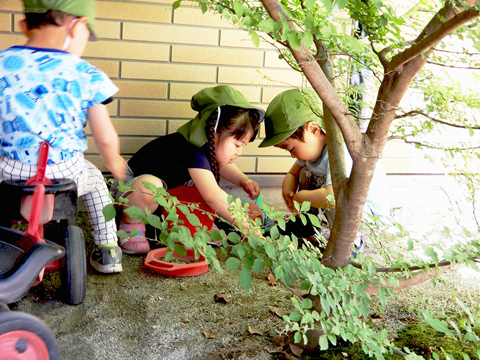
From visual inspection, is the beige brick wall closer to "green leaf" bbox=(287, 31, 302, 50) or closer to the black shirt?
the black shirt

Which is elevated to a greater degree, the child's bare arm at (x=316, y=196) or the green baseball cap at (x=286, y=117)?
the green baseball cap at (x=286, y=117)

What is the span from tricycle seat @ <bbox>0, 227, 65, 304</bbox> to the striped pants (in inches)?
14.6

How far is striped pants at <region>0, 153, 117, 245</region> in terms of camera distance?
7.66 ft

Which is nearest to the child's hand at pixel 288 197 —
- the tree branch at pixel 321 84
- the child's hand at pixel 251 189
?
the child's hand at pixel 251 189

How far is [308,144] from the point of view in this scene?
3.49 m

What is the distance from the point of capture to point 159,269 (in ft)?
9.85

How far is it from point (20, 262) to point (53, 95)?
732 millimetres

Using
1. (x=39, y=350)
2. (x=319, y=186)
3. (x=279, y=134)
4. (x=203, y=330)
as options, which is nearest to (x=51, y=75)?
(x=39, y=350)

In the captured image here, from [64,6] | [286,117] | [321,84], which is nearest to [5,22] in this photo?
[64,6]

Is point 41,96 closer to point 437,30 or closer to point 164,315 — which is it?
point 164,315

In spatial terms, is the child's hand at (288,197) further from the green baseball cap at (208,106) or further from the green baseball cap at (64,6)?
the green baseball cap at (64,6)

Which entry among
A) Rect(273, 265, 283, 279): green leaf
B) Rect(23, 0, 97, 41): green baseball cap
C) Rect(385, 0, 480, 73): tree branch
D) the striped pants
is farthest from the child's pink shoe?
Rect(385, 0, 480, 73): tree branch

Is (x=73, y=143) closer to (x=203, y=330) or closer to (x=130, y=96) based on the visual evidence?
(x=203, y=330)

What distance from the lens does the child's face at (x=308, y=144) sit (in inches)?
137
